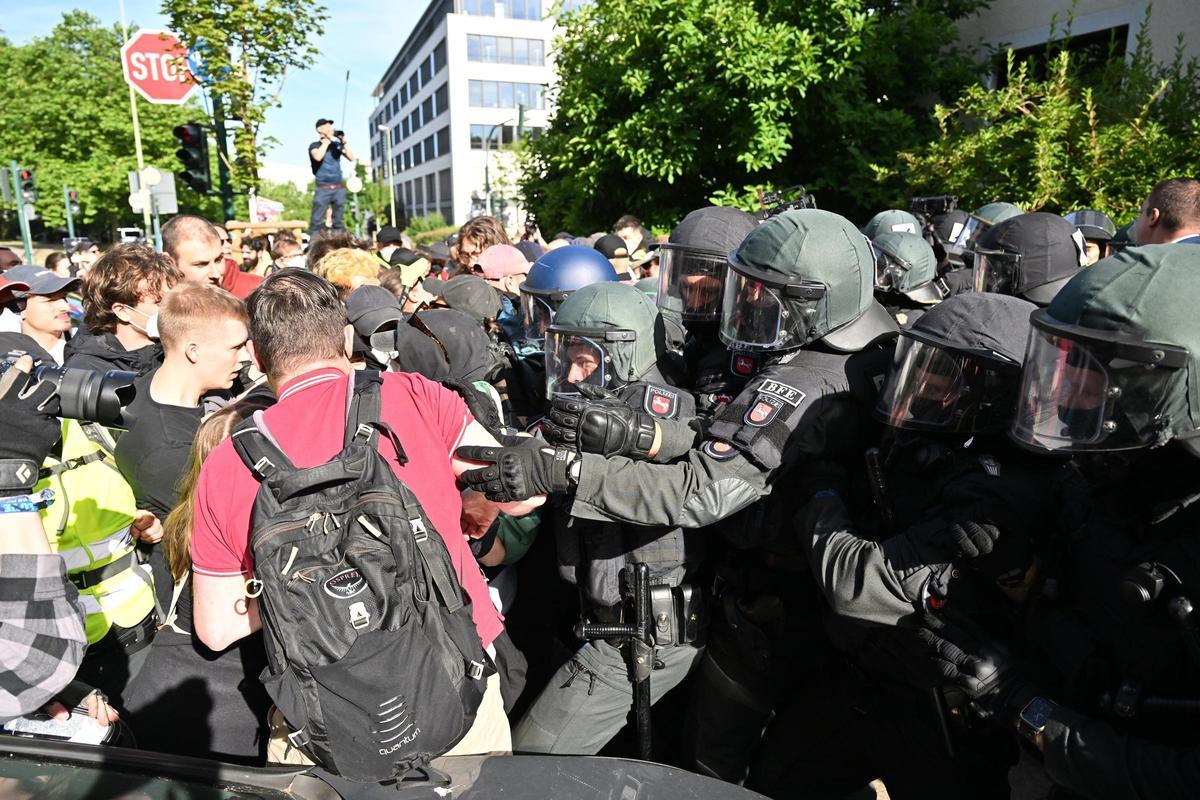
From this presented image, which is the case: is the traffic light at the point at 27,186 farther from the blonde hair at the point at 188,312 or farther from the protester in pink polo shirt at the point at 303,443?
the protester in pink polo shirt at the point at 303,443

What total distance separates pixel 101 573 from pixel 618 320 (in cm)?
184

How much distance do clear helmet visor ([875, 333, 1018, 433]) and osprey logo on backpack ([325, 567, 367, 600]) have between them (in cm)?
151

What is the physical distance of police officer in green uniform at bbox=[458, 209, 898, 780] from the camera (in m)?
2.29

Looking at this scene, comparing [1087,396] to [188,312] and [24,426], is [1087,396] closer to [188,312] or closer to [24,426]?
[24,426]

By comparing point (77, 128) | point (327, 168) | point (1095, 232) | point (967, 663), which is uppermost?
point (77, 128)

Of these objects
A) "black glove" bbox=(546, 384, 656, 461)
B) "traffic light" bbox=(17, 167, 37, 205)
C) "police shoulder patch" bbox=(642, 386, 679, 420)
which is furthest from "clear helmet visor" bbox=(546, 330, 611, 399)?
"traffic light" bbox=(17, 167, 37, 205)

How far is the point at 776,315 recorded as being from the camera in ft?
8.47

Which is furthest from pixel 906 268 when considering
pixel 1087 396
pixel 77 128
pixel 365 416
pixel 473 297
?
pixel 77 128

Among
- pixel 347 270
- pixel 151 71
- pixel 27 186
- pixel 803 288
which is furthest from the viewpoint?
pixel 27 186

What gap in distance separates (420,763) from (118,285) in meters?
2.92

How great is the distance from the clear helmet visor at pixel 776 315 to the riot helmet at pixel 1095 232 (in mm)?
3970

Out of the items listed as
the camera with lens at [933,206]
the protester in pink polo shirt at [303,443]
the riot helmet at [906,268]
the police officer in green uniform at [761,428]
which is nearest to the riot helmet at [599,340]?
the police officer in green uniform at [761,428]

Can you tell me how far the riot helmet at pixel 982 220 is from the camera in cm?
618

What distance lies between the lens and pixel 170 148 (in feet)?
121
